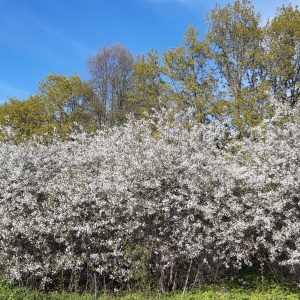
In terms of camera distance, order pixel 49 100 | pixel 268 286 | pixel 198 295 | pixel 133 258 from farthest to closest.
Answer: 1. pixel 49 100
2. pixel 268 286
3. pixel 133 258
4. pixel 198 295

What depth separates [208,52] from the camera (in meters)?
18.8

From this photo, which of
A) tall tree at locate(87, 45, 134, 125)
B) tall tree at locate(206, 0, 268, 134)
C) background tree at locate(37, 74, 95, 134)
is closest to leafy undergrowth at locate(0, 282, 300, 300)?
tall tree at locate(206, 0, 268, 134)

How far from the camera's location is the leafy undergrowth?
282 inches

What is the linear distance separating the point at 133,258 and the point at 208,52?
43.5 ft

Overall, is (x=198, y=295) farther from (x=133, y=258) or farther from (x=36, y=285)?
(x=36, y=285)

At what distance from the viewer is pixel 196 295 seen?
7.45 meters

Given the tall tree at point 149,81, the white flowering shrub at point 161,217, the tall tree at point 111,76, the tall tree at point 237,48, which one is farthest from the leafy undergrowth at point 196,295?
the tall tree at point 111,76

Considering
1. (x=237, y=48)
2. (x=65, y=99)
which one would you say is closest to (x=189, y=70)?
(x=237, y=48)

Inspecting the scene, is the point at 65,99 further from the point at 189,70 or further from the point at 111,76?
the point at 189,70

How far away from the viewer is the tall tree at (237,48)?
56.2ft

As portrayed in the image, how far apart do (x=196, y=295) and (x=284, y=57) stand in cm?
1230

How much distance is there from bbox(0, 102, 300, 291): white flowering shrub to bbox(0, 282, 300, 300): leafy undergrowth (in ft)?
1.13

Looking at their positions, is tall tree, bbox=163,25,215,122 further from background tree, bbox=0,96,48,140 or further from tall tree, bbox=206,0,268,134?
background tree, bbox=0,96,48,140

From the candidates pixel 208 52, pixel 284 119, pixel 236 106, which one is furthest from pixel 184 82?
pixel 284 119
